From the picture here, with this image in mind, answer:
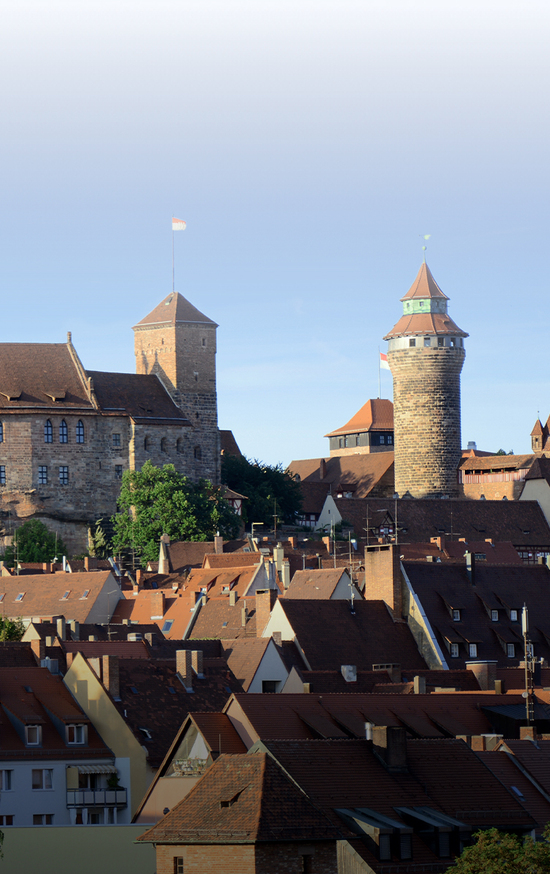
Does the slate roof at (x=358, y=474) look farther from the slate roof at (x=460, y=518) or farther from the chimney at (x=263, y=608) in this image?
the chimney at (x=263, y=608)

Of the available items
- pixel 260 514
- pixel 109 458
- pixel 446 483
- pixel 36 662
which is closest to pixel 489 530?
pixel 446 483

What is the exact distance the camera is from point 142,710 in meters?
46.2

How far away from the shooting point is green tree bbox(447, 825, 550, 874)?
28656 millimetres

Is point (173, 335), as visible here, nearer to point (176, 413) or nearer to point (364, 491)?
point (176, 413)

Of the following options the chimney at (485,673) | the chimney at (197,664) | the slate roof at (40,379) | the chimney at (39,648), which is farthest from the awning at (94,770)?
the slate roof at (40,379)

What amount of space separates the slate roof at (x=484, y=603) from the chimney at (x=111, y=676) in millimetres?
14350

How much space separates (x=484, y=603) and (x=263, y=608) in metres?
7.00

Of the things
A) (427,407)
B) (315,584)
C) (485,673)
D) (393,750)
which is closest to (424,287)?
(427,407)

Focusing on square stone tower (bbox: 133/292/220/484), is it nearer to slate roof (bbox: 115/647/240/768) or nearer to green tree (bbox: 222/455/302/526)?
green tree (bbox: 222/455/302/526)

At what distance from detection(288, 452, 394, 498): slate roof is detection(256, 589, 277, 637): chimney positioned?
68977 millimetres

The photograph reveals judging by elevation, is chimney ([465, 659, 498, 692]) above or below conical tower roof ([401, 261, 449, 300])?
below

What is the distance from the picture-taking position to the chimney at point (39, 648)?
51250 mm

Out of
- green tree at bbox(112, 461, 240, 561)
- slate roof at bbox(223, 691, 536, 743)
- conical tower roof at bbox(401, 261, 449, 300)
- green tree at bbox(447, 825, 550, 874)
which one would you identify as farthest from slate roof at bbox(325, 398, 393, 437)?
green tree at bbox(447, 825, 550, 874)

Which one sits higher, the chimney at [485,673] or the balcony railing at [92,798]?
the chimney at [485,673]
